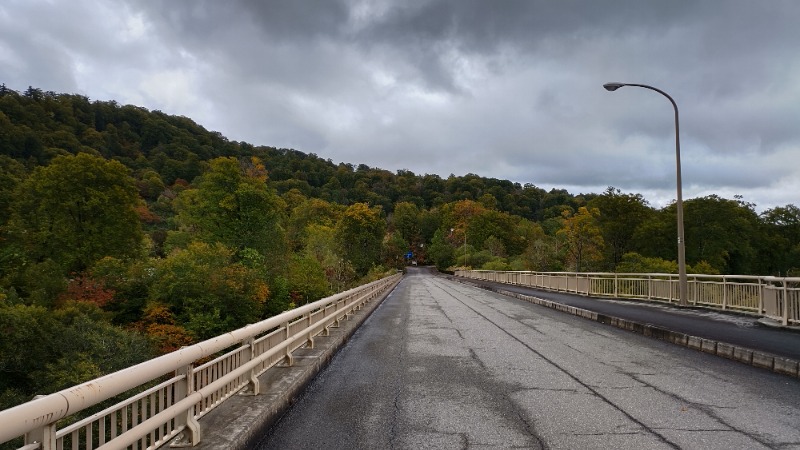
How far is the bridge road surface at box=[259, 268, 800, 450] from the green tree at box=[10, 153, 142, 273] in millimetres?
42982

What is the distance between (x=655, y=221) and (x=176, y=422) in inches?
2389

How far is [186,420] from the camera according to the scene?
14.2 feet

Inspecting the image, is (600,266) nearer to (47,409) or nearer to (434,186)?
(47,409)

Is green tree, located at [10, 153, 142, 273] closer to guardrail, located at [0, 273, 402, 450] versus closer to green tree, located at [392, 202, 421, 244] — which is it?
guardrail, located at [0, 273, 402, 450]

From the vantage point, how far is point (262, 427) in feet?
16.6

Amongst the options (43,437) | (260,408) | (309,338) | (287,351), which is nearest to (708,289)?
(309,338)

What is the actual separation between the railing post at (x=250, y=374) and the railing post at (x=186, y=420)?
165 centimetres

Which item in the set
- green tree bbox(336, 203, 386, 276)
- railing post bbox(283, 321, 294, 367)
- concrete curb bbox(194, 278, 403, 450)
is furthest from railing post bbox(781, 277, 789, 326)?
green tree bbox(336, 203, 386, 276)

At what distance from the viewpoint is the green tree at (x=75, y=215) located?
43.6 m

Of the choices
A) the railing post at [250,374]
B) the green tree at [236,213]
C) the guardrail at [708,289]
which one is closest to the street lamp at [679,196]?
the guardrail at [708,289]

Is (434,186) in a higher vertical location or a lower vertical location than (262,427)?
higher

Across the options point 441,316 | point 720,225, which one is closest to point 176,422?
point 441,316

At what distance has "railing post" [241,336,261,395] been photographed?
6.06m

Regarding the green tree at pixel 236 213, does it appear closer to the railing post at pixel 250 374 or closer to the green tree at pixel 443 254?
the railing post at pixel 250 374
